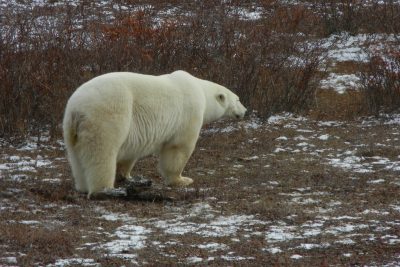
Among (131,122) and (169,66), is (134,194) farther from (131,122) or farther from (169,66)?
(169,66)

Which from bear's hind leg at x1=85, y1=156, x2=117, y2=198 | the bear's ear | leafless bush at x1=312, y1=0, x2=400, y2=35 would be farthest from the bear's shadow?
leafless bush at x1=312, y1=0, x2=400, y2=35

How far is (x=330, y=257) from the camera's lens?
446 centimetres

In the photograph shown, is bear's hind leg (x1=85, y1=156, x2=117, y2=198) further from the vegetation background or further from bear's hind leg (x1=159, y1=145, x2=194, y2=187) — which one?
the vegetation background

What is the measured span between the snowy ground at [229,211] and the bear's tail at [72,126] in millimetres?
472

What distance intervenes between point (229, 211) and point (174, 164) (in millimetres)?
1253

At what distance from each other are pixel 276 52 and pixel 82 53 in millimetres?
3101

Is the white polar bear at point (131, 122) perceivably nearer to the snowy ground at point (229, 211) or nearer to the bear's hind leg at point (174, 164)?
the bear's hind leg at point (174, 164)

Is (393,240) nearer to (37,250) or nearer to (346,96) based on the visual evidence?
(37,250)

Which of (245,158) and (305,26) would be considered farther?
(305,26)

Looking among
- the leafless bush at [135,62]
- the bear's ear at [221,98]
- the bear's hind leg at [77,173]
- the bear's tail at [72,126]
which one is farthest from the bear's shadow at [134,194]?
the leafless bush at [135,62]

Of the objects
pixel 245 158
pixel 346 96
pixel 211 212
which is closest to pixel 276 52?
pixel 346 96

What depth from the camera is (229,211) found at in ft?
18.4

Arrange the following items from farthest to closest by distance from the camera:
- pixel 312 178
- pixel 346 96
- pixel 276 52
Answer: pixel 346 96 < pixel 276 52 < pixel 312 178

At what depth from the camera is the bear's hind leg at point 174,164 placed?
6734 millimetres
